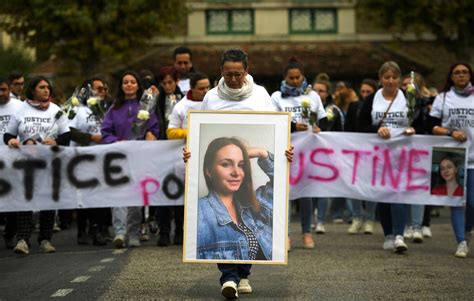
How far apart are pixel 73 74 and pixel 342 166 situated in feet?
81.3

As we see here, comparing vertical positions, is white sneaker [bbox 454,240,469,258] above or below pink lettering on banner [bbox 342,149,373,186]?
below

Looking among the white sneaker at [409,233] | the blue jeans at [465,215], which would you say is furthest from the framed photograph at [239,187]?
the white sneaker at [409,233]

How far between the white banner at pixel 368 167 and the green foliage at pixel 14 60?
82.6 feet

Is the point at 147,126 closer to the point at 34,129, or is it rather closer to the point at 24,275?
the point at 34,129

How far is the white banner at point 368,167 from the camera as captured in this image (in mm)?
15320

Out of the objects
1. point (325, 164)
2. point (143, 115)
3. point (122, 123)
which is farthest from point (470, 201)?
point (122, 123)

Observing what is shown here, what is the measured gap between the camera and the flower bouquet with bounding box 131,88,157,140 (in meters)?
15.5

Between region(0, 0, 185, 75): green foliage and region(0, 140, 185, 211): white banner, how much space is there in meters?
20.8

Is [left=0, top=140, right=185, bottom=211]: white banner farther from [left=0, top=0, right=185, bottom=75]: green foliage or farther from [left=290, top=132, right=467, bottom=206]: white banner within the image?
[left=0, top=0, right=185, bottom=75]: green foliage

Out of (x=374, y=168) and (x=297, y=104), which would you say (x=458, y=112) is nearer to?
(x=374, y=168)

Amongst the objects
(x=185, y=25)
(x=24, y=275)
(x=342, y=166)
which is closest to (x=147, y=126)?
(x=342, y=166)

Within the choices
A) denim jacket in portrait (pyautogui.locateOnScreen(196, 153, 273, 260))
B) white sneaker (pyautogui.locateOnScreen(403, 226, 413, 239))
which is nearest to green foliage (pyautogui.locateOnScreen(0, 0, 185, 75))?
white sneaker (pyautogui.locateOnScreen(403, 226, 413, 239))

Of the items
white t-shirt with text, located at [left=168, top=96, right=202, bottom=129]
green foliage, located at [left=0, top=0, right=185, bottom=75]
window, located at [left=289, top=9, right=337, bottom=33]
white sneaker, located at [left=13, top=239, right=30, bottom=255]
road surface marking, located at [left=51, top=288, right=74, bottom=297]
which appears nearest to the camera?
road surface marking, located at [left=51, top=288, right=74, bottom=297]

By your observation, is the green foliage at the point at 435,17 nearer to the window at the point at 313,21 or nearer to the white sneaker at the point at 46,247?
the window at the point at 313,21
